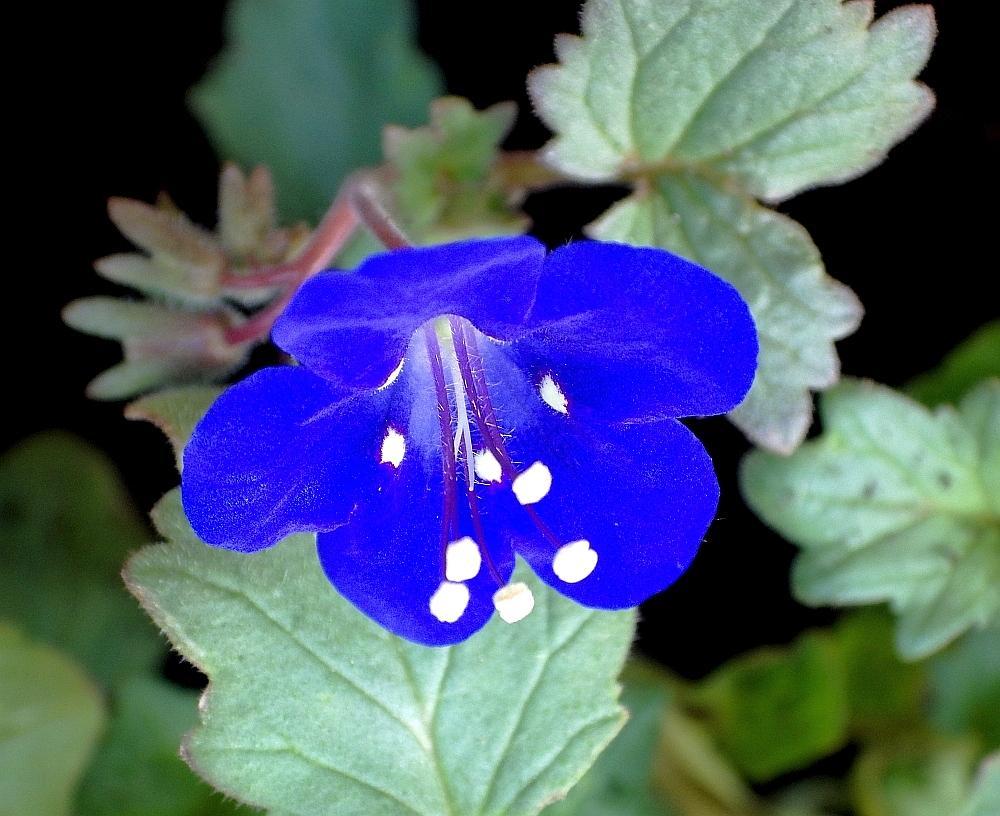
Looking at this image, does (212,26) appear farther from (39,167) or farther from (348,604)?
(348,604)

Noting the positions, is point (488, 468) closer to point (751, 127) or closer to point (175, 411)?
point (175, 411)

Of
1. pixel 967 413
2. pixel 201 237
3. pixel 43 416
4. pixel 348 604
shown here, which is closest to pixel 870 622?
pixel 967 413

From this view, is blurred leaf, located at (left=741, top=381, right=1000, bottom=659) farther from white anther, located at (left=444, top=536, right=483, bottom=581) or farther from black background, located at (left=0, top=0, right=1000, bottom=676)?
white anther, located at (left=444, top=536, right=483, bottom=581)

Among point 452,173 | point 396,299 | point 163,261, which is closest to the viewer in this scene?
point 396,299

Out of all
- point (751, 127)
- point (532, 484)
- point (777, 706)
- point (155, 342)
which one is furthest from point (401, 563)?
point (777, 706)

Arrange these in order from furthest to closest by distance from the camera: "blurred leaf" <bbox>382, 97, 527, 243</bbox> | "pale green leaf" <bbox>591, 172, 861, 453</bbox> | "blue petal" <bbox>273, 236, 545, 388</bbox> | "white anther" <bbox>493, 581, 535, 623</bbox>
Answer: "blurred leaf" <bbox>382, 97, 527, 243</bbox>
"pale green leaf" <bbox>591, 172, 861, 453</bbox>
"white anther" <bbox>493, 581, 535, 623</bbox>
"blue petal" <bbox>273, 236, 545, 388</bbox>

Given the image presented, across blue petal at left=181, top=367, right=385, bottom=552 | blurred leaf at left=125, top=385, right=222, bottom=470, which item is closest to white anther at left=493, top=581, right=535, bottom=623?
blue petal at left=181, top=367, right=385, bottom=552
